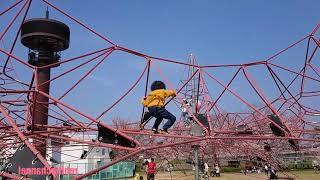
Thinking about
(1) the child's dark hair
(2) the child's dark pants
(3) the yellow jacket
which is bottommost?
(2) the child's dark pants

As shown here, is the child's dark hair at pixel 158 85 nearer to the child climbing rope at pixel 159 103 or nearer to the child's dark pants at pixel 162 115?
the child climbing rope at pixel 159 103

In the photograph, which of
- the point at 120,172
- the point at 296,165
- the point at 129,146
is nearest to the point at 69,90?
the point at 129,146

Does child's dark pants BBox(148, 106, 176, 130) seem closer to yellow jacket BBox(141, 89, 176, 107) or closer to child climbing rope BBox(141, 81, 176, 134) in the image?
child climbing rope BBox(141, 81, 176, 134)

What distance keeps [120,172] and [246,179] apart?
60.8 ft

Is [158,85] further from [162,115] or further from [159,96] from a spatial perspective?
[162,115]

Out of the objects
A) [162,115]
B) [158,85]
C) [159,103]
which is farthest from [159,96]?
[162,115]

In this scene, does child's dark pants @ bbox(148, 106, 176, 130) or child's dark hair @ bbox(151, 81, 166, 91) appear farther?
child's dark hair @ bbox(151, 81, 166, 91)

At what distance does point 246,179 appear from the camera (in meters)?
37.5

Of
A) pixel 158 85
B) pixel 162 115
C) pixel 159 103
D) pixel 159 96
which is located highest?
pixel 158 85

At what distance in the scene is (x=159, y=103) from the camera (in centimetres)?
1139

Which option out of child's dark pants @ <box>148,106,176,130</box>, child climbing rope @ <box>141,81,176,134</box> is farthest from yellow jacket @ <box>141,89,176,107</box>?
child's dark pants @ <box>148,106,176,130</box>

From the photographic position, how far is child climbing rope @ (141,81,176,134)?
11.4 m

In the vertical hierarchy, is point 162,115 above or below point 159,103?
below

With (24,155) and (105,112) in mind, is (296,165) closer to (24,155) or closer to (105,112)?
(105,112)
